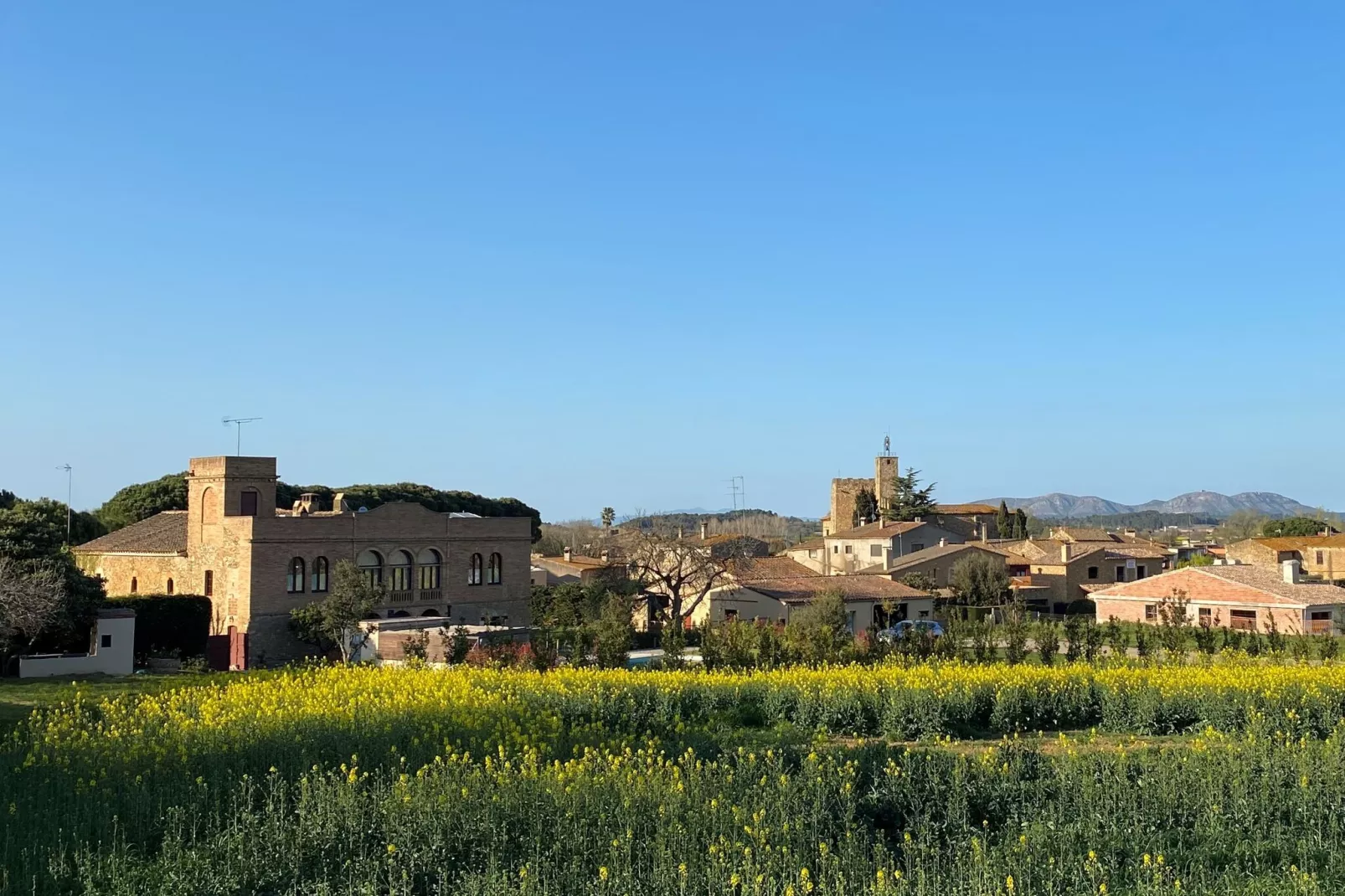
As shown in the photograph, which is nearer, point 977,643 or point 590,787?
point 590,787

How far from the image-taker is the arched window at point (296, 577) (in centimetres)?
4394

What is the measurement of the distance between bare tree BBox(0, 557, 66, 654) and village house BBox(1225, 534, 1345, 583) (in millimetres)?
72807

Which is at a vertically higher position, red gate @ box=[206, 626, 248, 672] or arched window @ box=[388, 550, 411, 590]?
arched window @ box=[388, 550, 411, 590]

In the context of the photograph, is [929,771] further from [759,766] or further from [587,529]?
[587,529]

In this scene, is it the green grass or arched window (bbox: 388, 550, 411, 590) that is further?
arched window (bbox: 388, 550, 411, 590)

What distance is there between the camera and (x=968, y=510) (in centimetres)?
11812

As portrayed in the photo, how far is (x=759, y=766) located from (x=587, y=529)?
145m

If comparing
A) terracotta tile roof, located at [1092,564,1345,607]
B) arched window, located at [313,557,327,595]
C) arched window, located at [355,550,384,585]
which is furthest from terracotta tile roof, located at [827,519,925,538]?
arched window, located at [313,557,327,595]

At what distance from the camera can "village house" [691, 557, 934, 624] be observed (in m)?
54.8

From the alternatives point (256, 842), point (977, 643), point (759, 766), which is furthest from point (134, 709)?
point (977, 643)

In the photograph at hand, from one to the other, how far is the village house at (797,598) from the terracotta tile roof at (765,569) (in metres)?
0.04

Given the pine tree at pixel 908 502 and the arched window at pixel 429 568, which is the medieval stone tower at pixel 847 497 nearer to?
the pine tree at pixel 908 502

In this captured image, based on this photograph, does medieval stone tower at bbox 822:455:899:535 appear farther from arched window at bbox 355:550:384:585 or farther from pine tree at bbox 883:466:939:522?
arched window at bbox 355:550:384:585

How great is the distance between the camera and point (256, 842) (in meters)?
10.2
